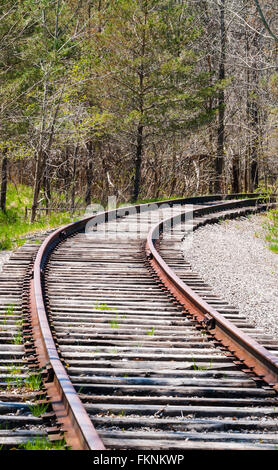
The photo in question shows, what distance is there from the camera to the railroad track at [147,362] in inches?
122

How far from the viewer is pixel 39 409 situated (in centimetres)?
330

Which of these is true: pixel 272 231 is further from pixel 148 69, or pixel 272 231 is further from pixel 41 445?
pixel 41 445

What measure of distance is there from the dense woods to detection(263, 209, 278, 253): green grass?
4.16 m

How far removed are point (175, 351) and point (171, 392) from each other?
2.81 ft

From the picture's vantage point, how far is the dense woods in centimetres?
1811

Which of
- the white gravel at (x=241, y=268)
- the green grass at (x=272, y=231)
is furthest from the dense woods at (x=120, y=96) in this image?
the white gravel at (x=241, y=268)

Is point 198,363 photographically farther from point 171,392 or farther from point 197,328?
point 197,328

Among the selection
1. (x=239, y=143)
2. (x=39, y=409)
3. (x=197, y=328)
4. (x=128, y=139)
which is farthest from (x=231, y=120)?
(x=39, y=409)

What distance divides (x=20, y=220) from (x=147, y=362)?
1887 cm

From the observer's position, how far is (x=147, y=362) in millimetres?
4254

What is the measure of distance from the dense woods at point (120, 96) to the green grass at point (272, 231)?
164 inches

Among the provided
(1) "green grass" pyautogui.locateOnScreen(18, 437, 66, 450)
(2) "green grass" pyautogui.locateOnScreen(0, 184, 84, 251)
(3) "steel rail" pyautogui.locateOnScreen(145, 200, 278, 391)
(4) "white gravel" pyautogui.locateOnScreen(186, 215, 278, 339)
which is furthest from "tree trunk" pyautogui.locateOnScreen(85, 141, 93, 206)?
(1) "green grass" pyautogui.locateOnScreen(18, 437, 66, 450)

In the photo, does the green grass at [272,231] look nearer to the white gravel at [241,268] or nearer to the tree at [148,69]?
the white gravel at [241,268]

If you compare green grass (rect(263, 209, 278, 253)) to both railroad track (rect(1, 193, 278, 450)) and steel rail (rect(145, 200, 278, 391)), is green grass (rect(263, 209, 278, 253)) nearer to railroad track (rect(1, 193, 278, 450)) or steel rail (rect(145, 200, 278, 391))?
railroad track (rect(1, 193, 278, 450))
